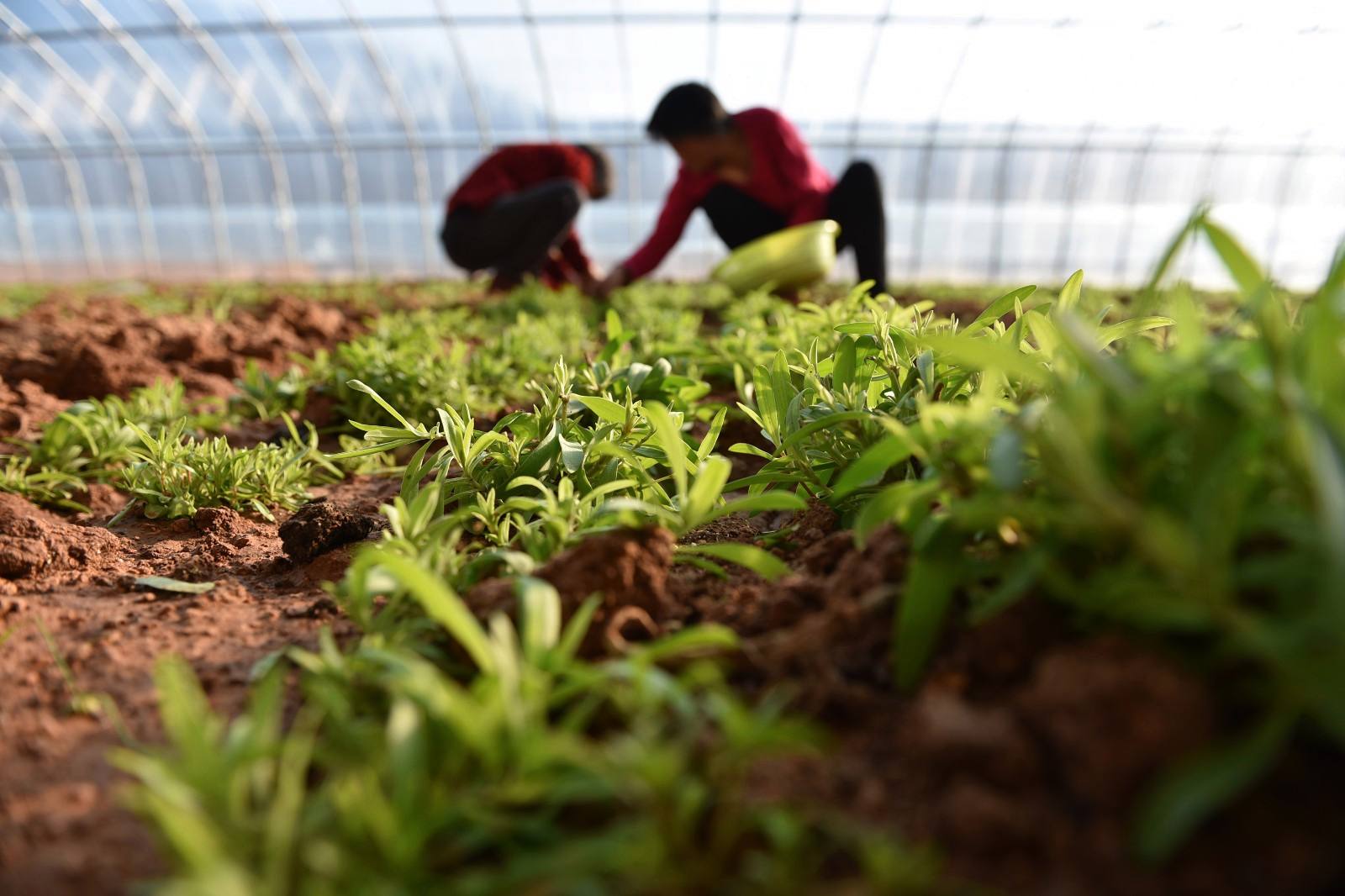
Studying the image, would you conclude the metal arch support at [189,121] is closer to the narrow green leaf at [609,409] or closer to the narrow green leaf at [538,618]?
the narrow green leaf at [609,409]

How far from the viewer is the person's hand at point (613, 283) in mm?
5766

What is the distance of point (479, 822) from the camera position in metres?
0.68

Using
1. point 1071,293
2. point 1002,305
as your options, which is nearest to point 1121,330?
point 1071,293

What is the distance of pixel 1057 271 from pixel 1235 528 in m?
15.9

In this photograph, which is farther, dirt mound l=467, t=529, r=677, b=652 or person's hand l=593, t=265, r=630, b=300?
person's hand l=593, t=265, r=630, b=300

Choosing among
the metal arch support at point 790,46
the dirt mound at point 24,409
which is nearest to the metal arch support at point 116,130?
the metal arch support at point 790,46

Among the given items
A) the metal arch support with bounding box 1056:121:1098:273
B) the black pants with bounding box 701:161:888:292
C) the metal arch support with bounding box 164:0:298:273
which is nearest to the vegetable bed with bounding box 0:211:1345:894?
the black pants with bounding box 701:161:888:292

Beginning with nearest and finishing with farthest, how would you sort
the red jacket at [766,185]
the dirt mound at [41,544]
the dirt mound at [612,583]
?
the dirt mound at [612,583], the dirt mound at [41,544], the red jacket at [766,185]

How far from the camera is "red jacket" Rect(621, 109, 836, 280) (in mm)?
5352

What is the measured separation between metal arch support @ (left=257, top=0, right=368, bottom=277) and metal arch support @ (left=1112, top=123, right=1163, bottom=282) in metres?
13.9

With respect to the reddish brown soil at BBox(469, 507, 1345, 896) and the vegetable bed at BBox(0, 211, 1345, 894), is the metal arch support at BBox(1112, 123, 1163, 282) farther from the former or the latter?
the reddish brown soil at BBox(469, 507, 1345, 896)

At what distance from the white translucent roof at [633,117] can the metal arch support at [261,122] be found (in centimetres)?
4

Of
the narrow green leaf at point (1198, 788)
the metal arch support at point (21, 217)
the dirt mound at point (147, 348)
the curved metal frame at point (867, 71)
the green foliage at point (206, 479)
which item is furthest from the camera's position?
the metal arch support at point (21, 217)

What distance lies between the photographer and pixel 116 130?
13.9 metres
